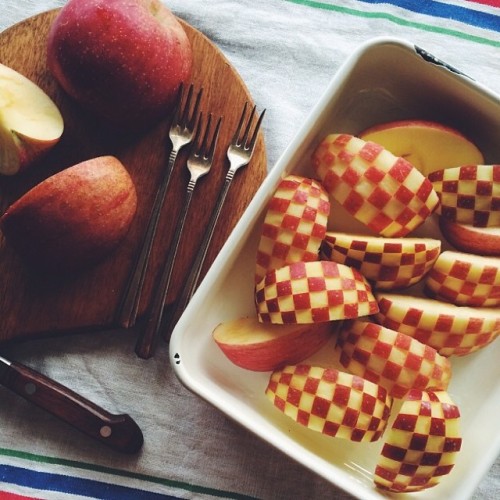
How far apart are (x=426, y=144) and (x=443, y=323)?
20 cm

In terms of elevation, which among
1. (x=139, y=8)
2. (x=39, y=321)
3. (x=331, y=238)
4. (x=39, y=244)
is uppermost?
(x=139, y=8)

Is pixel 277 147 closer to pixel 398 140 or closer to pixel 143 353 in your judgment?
pixel 398 140

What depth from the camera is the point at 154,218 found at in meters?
0.79

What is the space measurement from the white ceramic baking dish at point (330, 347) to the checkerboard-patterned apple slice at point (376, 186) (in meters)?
0.04

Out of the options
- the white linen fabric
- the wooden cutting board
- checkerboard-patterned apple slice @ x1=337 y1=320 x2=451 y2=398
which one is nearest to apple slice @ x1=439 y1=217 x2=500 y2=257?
checkerboard-patterned apple slice @ x1=337 y1=320 x2=451 y2=398

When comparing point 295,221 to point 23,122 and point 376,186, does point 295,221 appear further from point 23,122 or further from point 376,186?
point 23,122

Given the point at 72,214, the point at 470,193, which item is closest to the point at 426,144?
the point at 470,193

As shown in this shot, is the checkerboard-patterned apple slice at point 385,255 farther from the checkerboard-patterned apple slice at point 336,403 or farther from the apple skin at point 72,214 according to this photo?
the apple skin at point 72,214

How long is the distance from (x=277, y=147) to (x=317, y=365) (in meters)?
0.28

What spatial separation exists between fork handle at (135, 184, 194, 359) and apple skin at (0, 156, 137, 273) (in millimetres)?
64

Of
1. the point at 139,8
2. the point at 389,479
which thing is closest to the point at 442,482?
the point at 389,479

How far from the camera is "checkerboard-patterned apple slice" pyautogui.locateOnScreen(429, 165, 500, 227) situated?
0.71 metres

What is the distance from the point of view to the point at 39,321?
80 cm

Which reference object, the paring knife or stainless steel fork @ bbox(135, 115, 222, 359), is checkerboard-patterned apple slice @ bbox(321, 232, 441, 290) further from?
the paring knife
